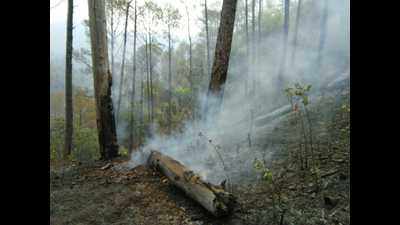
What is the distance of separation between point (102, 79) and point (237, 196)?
11.8ft

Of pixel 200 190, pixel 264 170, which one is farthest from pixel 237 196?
pixel 264 170

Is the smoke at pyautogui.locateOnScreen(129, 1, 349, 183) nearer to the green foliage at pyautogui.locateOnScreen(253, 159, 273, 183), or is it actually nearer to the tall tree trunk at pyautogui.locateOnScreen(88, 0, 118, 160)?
the green foliage at pyautogui.locateOnScreen(253, 159, 273, 183)

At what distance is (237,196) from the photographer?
3.14m

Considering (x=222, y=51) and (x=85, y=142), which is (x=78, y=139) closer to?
(x=85, y=142)

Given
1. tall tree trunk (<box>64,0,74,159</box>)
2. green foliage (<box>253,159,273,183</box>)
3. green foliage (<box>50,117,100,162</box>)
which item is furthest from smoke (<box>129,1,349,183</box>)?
green foliage (<box>50,117,100,162</box>)

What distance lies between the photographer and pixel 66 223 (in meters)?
2.78

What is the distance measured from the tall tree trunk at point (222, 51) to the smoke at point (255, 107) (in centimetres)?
42

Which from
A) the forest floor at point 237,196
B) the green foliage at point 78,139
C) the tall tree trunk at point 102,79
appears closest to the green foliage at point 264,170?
the forest floor at point 237,196

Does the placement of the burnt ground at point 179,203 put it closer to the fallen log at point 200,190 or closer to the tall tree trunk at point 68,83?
the fallen log at point 200,190

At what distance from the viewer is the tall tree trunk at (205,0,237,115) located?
15.4 ft

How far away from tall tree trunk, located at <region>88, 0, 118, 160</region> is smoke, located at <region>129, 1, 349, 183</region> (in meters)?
0.65
